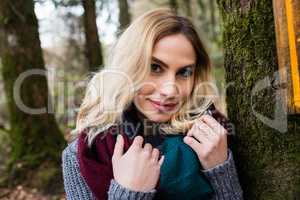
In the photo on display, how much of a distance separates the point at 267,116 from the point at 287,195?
34 cm

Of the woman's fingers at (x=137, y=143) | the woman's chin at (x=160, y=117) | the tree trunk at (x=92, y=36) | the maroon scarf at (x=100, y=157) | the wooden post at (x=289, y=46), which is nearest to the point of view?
the wooden post at (x=289, y=46)

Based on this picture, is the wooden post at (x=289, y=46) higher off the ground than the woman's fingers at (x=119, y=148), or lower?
higher

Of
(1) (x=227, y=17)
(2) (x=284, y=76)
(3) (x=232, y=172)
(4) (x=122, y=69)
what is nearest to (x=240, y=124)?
(3) (x=232, y=172)

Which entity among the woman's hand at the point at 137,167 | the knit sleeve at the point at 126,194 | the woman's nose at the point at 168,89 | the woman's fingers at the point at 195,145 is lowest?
the knit sleeve at the point at 126,194

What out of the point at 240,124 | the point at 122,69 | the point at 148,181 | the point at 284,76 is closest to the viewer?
the point at 284,76

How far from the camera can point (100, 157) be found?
211 centimetres

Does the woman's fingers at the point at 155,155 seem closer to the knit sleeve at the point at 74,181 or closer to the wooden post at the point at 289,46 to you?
the knit sleeve at the point at 74,181

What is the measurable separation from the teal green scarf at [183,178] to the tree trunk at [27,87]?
160 inches

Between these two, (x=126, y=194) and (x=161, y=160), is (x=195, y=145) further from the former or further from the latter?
(x=126, y=194)

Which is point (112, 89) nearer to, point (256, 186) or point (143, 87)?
point (143, 87)

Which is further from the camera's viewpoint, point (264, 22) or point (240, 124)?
point (240, 124)

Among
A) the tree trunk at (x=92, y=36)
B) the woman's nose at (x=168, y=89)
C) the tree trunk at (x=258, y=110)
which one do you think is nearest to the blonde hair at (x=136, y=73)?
the woman's nose at (x=168, y=89)

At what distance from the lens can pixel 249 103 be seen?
1973mm

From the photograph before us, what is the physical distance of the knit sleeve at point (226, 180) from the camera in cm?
192
